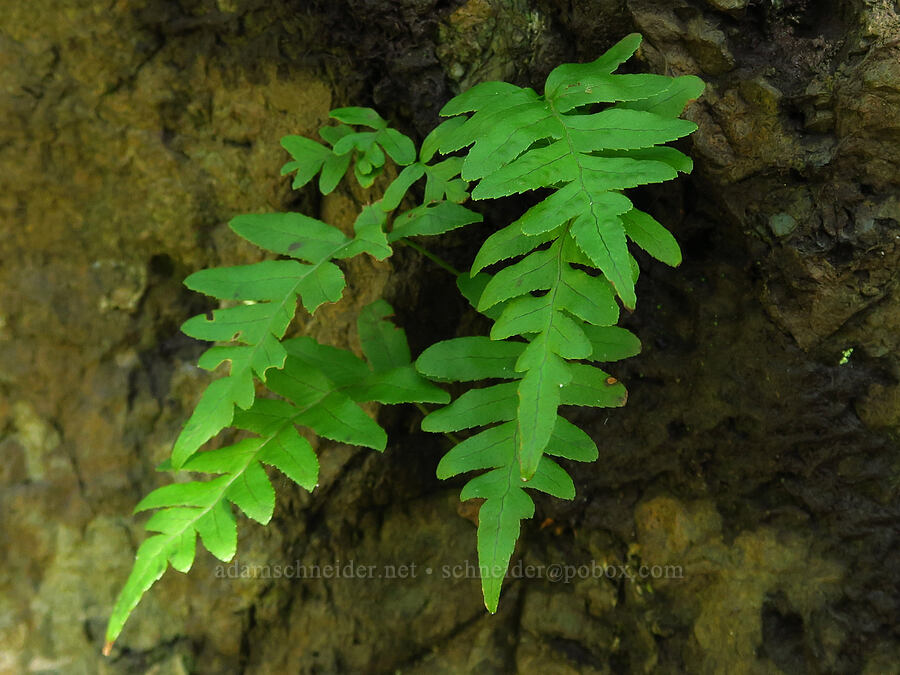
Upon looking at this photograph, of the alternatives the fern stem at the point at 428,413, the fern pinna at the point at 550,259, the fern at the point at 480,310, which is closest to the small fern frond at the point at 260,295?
the fern at the point at 480,310

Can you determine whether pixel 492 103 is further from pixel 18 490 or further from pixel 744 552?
pixel 18 490

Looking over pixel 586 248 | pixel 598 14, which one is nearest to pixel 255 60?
pixel 598 14

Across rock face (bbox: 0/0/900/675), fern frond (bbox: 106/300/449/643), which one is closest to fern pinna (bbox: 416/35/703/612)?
fern frond (bbox: 106/300/449/643)

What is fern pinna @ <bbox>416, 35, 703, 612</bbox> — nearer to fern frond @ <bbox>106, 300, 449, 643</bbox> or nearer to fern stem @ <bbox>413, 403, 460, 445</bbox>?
fern frond @ <bbox>106, 300, 449, 643</bbox>

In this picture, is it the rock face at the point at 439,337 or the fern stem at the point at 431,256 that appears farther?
the fern stem at the point at 431,256

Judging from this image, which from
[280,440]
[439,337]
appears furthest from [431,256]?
[280,440]

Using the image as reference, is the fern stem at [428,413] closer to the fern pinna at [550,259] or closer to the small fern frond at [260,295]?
the fern pinna at [550,259]

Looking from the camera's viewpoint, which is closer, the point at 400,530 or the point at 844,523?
the point at 844,523
